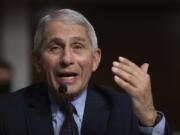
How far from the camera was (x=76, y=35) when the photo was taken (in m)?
1.99

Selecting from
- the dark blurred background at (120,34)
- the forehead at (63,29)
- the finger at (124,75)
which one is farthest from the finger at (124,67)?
the dark blurred background at (120,34)

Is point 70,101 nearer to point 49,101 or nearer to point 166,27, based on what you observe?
point 49,101

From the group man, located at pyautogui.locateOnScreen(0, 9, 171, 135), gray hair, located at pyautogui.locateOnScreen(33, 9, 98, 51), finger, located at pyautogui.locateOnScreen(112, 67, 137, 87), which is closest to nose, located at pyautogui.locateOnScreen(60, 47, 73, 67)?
man, located at pyautogui.locateOnScreen(0, 9, 171, 135)

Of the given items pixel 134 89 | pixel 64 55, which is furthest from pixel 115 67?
pixel 64 55

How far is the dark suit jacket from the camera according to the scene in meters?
2.01

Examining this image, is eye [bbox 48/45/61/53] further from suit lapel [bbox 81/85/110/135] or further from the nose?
suit lapel [bbox 81/85/110/135]

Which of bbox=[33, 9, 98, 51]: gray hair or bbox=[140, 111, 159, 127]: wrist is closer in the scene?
bbox=[140, 111, 159, 127]: wrist

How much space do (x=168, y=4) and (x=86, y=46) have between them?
333 cm

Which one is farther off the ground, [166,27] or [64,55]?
[64,55]

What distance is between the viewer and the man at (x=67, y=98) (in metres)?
1.97

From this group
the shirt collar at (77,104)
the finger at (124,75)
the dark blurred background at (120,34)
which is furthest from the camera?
the dark blurred background at (120,34)

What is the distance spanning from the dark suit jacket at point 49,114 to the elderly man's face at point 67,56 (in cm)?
9

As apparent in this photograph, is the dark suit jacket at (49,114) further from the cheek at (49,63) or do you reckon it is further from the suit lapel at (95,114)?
the cheek at (49,63)

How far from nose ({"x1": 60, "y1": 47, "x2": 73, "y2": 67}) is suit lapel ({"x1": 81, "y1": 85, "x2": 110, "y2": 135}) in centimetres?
20
